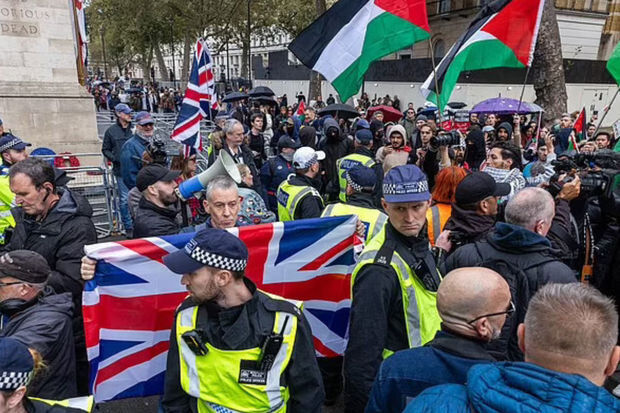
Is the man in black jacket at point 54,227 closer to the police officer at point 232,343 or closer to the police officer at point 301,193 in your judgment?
the police officer at point 232,343

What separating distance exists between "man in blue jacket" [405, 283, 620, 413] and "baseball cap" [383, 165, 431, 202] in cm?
119

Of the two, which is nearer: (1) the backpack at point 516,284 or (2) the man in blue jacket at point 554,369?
(2) the man in blue jacket at point 554,369

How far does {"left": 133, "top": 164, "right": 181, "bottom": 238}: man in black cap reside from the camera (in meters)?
3.72

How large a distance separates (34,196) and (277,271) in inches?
72.2

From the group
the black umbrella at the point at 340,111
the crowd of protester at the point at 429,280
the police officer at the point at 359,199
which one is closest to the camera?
the crowd of protester at the point at 429,280

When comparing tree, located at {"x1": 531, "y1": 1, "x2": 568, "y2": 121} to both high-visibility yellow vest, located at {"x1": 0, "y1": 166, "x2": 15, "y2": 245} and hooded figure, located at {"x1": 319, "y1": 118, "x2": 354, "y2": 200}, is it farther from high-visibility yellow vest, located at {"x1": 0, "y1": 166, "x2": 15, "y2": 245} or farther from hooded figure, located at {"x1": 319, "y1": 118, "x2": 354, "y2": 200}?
high-visibility yellow vest, located at {"x1": 0, "y1": 166, "x2": 15, "y2": 245}

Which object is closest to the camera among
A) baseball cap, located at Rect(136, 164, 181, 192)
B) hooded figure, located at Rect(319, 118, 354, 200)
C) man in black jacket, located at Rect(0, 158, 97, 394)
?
man in black jacket, located at Rect(0, 158, 97, 394)

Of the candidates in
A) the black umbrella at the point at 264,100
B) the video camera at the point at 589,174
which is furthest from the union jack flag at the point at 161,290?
the black umbrella at the point at 264,100

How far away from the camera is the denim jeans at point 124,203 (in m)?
7.34

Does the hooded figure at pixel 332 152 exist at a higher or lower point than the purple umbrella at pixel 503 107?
lower

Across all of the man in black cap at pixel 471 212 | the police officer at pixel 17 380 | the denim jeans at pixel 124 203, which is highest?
the man in black cap at pixel 471 212

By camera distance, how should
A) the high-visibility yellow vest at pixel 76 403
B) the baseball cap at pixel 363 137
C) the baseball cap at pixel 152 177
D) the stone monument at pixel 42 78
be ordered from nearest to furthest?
the high-visibility yellow vest at pixel 76 403, the baseball cap at pixel 152 177, the baseball cap at pixel 363 137, the stone monument at pixel 42 78

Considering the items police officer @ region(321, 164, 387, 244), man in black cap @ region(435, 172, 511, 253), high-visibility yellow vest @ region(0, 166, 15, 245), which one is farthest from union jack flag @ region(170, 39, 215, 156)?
man in black cap @ region(435, 172, 511, 253)

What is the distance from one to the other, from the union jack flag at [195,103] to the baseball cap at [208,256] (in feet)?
14.2
